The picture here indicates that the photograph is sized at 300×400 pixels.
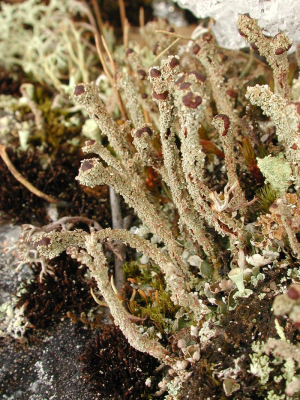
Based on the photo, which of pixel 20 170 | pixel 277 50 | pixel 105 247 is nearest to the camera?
pixel 277 50

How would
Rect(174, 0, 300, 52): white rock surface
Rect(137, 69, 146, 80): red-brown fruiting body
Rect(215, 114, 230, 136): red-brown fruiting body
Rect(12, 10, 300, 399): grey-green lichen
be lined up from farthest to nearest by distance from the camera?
1. Rect(137, 69, 146, 80): red-brown fruiting body
2. Rect(174, 0, 300, 52): white rock surface
3. Rect(215, 114, 230, 136): red-brown fruiting body
4. Rect(12, 10, 300, 399): grey-green lichen

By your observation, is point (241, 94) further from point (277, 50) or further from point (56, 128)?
point (56, 128)

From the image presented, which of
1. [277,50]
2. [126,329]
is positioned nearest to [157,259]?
[126,329]

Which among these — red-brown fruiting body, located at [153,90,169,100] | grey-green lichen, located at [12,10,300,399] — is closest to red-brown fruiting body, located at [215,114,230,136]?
grey-green lichen, located at [12,10,300,399]

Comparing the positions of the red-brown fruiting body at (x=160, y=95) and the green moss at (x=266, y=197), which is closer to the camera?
the red-brown fruiting body at (x=160, y=95)

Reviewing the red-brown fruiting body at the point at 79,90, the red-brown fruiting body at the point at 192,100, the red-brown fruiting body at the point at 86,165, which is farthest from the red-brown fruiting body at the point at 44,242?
the red-brown fruiting body at the point at 192,100

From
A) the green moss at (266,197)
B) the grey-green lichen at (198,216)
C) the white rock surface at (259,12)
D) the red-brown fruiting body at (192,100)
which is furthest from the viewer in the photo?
the white rock surface at (259,12)

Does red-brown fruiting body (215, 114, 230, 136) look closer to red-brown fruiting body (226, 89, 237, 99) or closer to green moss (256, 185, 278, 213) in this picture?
green moss (256, 185, 278, 213)

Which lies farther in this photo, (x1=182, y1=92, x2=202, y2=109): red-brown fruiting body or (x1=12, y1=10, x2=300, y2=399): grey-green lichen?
(x1=12, y1=10, x2=300, y2=399): grey-green lichen

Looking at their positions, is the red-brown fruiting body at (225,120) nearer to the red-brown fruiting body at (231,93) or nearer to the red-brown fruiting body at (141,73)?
the red-brown fruiting body at (231,93)
